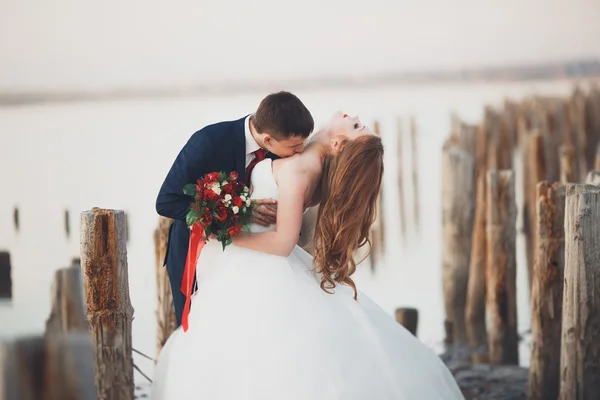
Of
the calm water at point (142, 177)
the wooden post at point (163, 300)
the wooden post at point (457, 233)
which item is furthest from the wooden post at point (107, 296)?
the wooden post at point (457, 233)

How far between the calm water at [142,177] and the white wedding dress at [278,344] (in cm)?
251

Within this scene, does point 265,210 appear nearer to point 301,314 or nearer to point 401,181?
point 301,314

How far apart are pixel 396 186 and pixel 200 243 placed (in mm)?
7166

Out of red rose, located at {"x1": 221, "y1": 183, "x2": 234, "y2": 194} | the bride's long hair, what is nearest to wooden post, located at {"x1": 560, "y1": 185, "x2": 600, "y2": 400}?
the bride's long hair

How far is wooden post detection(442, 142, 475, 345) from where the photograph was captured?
20.3 ft

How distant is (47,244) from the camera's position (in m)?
9.16

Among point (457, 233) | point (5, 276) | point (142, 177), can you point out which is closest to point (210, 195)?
point (457, 233)

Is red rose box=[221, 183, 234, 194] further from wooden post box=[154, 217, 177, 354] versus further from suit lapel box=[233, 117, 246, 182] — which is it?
wooden post box=[154, 217, 177, 354]

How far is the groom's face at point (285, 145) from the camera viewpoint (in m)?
3.12

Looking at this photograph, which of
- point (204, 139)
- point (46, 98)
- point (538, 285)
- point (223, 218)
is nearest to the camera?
point (223, 218)

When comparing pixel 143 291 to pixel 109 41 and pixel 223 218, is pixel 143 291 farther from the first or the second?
pixel 109 41

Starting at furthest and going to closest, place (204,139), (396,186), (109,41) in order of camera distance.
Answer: (109,41) → (396,186) → (204,139)

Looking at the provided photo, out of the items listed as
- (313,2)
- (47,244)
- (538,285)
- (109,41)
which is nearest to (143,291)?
(47,244)

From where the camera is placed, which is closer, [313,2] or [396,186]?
[396,186]
